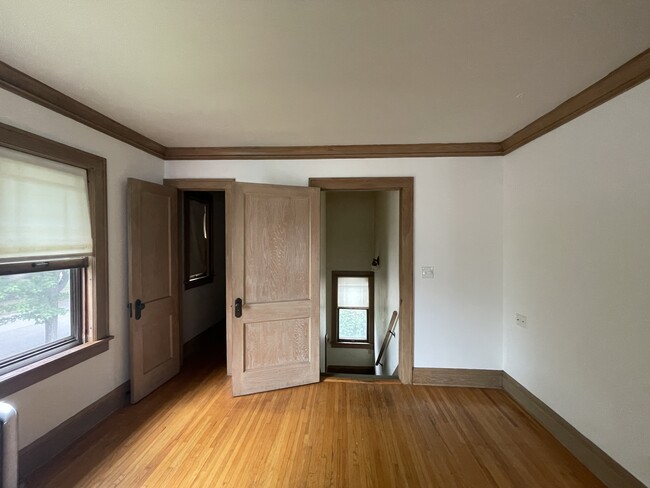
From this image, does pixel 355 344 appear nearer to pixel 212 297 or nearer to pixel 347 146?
pixel 212 297

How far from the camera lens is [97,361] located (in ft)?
7.61

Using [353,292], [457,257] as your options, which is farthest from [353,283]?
[457,257]

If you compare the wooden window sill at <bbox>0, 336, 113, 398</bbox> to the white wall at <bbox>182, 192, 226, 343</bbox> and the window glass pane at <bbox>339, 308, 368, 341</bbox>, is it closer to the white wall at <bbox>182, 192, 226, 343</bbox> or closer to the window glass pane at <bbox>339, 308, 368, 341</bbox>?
the white wall at <bbox>182, 192, 226, 343</bbox>

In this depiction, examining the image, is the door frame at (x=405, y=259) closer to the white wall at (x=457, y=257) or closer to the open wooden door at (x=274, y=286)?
the white wall at (x=457, y=257)

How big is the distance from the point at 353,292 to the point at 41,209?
17.4ft

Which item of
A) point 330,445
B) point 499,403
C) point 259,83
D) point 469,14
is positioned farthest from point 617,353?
point 259,83

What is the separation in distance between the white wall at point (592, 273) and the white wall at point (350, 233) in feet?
11.7

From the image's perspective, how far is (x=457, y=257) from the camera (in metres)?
2.94

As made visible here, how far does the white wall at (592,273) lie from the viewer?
1598 millimetres

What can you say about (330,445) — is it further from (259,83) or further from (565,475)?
(259,83)

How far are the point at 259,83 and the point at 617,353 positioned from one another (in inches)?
106

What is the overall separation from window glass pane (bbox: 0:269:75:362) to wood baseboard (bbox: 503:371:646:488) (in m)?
3.71

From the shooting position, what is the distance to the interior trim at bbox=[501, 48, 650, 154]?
5.06 feet

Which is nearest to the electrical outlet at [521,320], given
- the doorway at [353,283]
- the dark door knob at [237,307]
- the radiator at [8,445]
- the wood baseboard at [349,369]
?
the dark door knob at [237,307]
